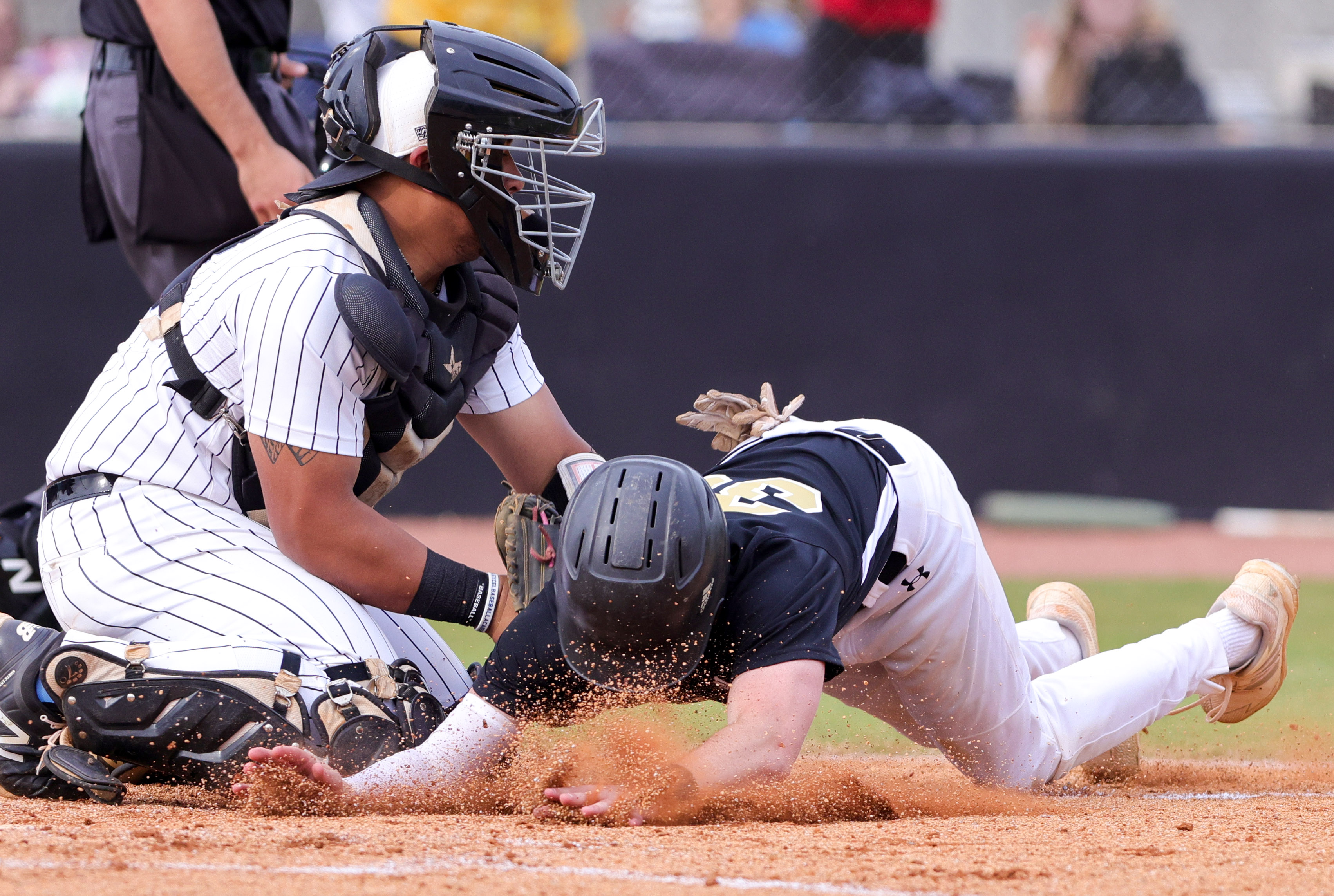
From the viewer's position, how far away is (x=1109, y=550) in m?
8.23

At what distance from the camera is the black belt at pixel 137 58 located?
437cm

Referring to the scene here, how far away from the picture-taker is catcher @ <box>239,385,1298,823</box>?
275 centimetres

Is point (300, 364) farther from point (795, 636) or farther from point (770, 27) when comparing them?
point (770, 27)

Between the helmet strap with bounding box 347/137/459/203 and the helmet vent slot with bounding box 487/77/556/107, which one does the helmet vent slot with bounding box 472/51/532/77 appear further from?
the helmet strap with bounding box 347/137/459/203

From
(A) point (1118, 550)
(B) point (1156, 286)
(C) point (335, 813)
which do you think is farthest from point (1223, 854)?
(B) point (1156, 286)

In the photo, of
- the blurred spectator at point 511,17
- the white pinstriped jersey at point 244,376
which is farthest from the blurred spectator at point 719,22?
the white pinstriped jersey at point 244,376

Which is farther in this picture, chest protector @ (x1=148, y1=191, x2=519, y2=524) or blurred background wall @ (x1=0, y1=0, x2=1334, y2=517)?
blurred background wall @ (x1=0, y1=0, x2=1334, y2=517)

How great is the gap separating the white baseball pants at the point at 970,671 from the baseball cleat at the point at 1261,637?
6.5 inches

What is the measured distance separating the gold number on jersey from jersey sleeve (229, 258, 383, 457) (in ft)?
2.65

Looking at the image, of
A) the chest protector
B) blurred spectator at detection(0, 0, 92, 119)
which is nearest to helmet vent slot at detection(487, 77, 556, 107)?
the chest protector

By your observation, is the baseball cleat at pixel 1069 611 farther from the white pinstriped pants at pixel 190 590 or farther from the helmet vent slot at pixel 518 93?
the helmet vent slot at pixel 518 93

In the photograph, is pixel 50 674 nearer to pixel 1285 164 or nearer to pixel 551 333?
pixel 551 333

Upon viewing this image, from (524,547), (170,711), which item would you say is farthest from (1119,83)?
(170,711)

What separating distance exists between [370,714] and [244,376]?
0.78m
